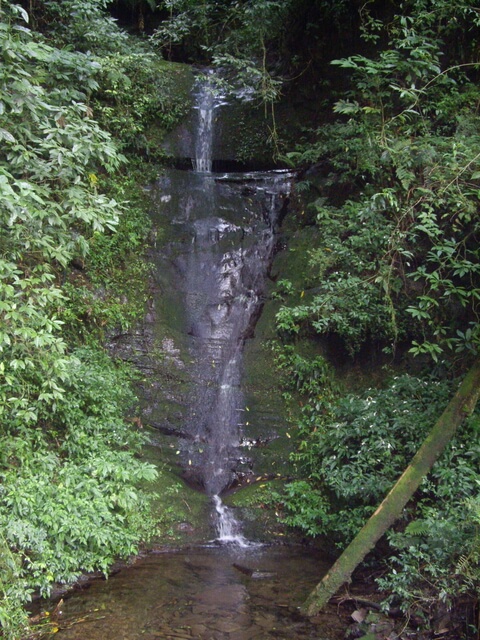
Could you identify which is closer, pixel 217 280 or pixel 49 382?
pixel 49 382

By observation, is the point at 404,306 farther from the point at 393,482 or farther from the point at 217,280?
the point at 217,280

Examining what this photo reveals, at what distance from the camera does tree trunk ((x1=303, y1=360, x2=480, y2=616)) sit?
5.18 m

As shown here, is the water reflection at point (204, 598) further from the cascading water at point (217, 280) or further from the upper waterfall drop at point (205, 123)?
the upper waterfall drop at point (205, 123)

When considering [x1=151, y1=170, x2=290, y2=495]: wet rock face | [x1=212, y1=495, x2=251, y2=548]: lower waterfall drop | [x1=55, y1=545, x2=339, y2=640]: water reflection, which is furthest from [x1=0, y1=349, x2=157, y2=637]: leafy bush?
[x1=151, y1=170, x2=290, y2=495]: wet rock face

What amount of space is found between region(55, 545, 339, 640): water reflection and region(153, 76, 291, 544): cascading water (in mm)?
668

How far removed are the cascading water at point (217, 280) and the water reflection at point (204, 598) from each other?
668 mm

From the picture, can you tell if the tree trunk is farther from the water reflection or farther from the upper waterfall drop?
the upper waterfall drop

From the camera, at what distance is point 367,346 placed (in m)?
8.45

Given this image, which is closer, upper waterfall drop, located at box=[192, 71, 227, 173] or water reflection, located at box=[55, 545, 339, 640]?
water reflection, located at box=[55, 545, 339, 640]

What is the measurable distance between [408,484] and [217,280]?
589 centimetres

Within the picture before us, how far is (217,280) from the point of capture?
1032cm

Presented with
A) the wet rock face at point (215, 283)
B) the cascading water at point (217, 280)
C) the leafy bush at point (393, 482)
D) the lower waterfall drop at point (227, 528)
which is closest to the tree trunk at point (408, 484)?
the leafy bush at point (393, 482)

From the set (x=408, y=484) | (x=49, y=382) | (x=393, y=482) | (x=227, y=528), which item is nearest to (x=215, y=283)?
(x=227, y=528)

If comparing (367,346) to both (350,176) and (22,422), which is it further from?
(22,422)
